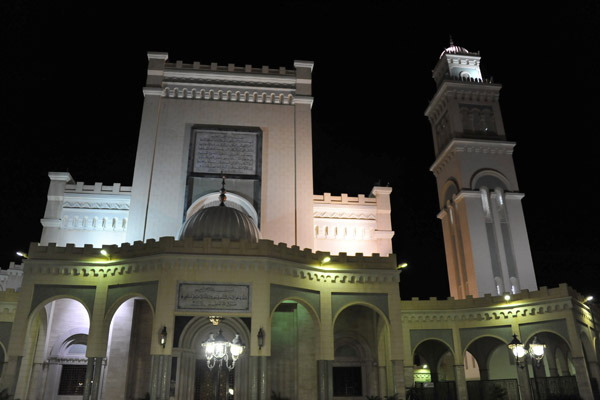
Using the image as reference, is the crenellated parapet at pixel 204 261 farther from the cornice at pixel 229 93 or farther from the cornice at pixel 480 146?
the cornice at pixel 480 146

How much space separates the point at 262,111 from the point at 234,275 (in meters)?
15.1

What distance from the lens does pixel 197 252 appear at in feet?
63.8

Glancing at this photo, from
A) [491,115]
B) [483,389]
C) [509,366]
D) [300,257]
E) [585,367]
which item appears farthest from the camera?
[491,115]

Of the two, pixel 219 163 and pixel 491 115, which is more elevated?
pixel 491 115

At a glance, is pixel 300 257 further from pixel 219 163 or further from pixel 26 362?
pixel 26 362

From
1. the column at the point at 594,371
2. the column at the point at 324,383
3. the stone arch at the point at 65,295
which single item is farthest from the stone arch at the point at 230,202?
the column at the point at 594,371

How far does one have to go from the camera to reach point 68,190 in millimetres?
29500

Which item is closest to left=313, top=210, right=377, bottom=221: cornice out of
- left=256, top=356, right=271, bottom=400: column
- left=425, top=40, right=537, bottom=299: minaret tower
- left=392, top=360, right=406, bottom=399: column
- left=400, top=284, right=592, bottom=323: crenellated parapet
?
left=400, top=284, right=592, bottom=323: crenellated parapet

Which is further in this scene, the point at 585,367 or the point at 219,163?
the point at 219,163

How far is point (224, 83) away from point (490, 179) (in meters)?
19.9

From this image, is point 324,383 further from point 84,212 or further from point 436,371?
point 84,212

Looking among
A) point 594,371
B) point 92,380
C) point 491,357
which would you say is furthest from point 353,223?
point 92,380

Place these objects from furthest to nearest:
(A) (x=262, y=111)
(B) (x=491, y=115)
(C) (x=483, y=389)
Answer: (B) (x=491, y=115), (A) (x=262, y=111), (C) (x=483, y=389)

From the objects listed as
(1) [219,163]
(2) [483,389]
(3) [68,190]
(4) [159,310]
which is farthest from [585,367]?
(3) [68,190]
